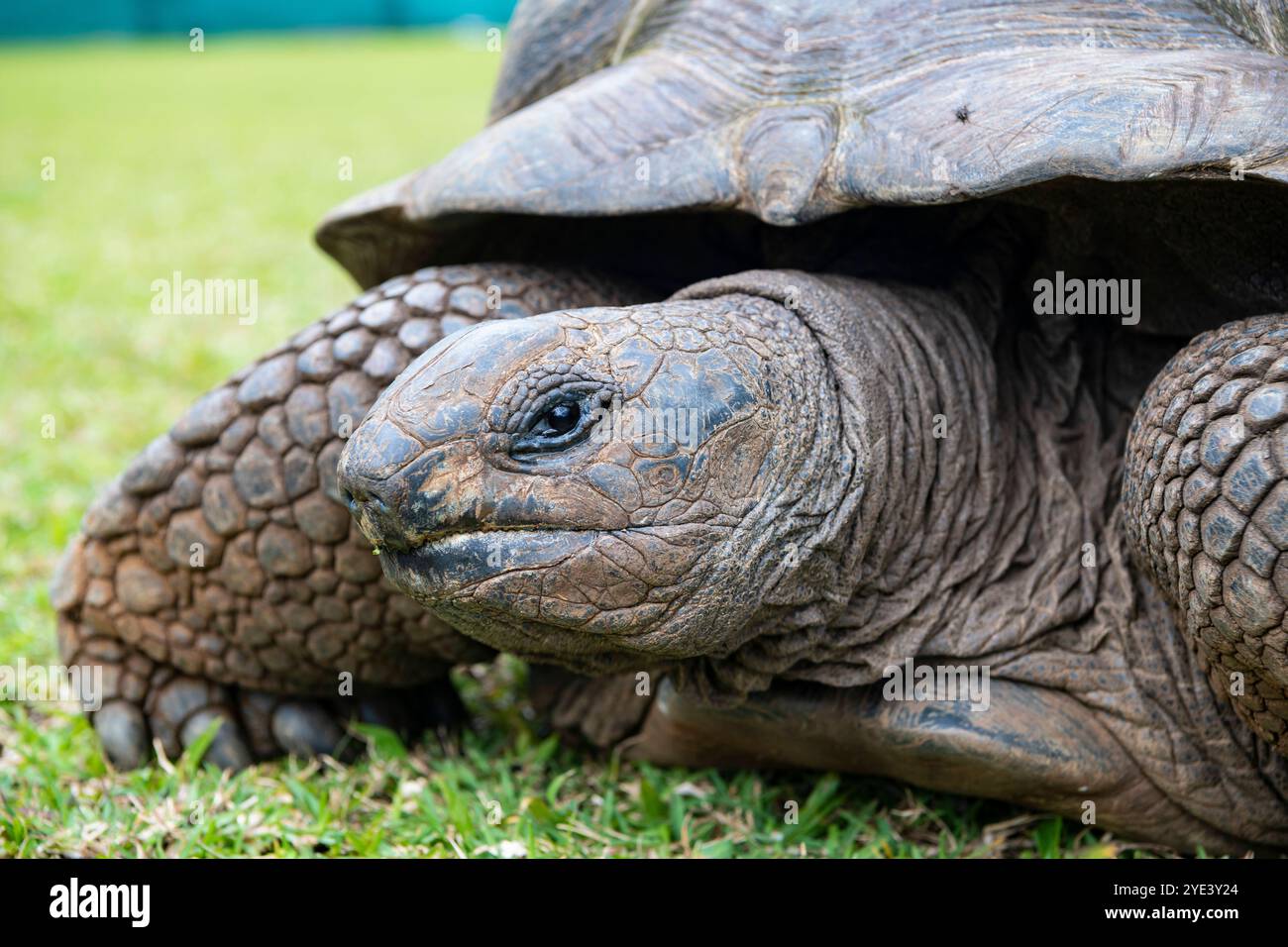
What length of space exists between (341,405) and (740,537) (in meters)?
0.93

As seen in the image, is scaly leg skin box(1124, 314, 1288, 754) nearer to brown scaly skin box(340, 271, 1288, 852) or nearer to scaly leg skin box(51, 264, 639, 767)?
brown scaly skin box(340, 271, 1288, 852)

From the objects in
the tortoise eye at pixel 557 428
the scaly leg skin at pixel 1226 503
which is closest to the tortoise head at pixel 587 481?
the tortoise eye at pixel 557 428

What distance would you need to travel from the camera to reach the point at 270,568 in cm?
264

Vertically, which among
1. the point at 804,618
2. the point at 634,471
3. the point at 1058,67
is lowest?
the point at 804,618

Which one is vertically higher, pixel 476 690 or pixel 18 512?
pixel 18 512

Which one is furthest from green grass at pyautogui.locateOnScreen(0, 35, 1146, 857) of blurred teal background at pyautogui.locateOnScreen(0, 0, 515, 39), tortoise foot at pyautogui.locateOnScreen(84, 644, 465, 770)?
blurred teal background at pyautogui.locateOnScreen(0, 0, 515, 39)

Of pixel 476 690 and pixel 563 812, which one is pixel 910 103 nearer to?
pixel 563 812

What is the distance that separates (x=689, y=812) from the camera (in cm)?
258

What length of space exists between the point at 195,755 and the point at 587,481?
1.32 meters

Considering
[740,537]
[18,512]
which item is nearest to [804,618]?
[740,537]

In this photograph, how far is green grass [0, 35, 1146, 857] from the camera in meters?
2.44

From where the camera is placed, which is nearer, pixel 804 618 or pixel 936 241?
pixel 804 618

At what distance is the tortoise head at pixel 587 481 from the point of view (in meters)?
1.87

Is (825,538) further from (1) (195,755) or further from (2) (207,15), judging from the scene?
(2) (207,15)
